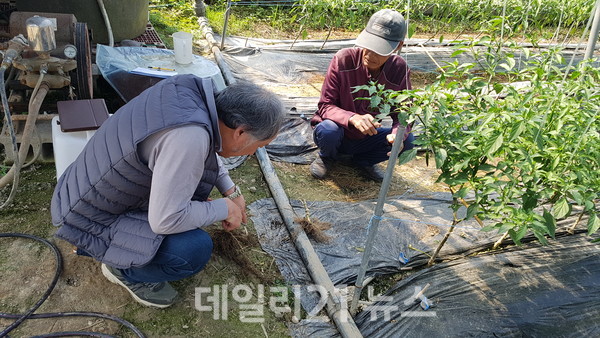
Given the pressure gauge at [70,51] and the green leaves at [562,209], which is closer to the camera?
the green leaves at [562,209]

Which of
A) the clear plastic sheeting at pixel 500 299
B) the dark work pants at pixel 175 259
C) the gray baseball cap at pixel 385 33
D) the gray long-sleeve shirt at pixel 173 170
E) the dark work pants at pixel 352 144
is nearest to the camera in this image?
the gray long-sleeve shirt at pixel 173 170

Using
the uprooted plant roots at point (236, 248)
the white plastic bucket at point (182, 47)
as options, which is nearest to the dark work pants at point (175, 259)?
the uprooted plant roots at point (236, 248)

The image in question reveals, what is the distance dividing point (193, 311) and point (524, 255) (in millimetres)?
1751

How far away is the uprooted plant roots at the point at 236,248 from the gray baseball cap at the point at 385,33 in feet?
4.37

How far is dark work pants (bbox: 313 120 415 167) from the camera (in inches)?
118

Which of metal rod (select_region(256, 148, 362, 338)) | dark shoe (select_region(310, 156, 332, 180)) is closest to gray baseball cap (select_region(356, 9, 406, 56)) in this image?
dark shoe (select_region(310, 156, 332, 180))

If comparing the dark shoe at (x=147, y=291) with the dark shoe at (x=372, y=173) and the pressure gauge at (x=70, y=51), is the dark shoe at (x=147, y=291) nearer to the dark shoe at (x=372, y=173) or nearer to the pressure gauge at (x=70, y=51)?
the pressure gauge at (x=70, y=51)

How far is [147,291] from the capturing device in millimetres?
1959

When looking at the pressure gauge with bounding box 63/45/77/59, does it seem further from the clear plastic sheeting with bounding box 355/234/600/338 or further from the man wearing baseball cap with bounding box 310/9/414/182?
the clear plastic sheeting with bounding box 355/234/600/338

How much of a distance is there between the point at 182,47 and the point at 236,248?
1620mm

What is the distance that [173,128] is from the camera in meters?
1.46

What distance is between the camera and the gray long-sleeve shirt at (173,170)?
1.46 m

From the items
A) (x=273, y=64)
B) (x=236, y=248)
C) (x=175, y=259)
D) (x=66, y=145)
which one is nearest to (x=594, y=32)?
(x=236, y=248)

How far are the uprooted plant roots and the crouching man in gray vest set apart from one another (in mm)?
466
